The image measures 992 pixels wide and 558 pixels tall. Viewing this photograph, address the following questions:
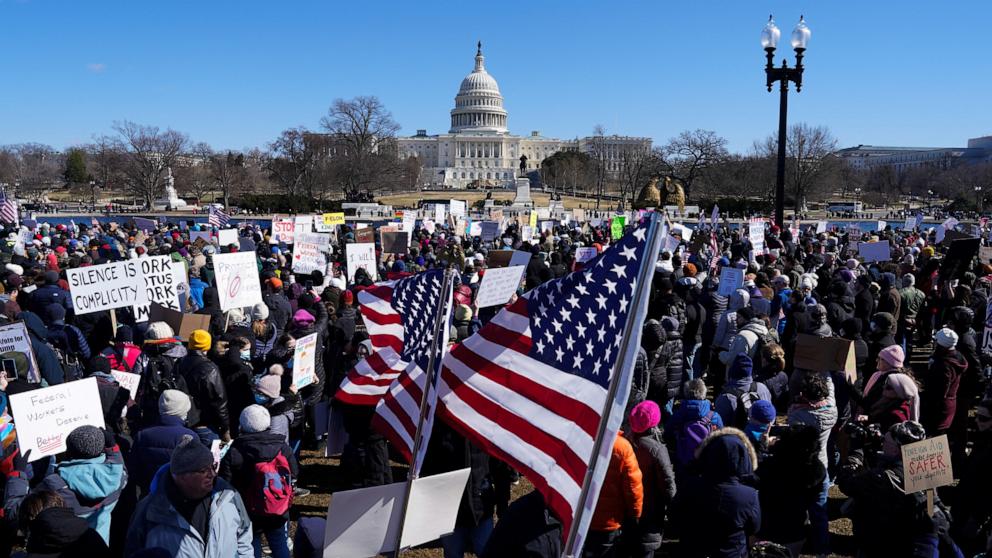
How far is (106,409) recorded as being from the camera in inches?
237

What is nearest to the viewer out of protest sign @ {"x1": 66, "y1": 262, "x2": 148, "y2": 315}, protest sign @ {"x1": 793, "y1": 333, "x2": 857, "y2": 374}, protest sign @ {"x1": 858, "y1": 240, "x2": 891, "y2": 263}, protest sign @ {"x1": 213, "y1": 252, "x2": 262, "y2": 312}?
protest sign @ {"x1": 793, "y1": 333, "x2": 857, "y2": 374}

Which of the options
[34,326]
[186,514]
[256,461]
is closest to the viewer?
[186,514]

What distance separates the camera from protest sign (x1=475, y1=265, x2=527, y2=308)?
9156 mm

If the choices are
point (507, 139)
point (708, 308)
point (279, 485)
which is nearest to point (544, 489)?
point (279, 485)

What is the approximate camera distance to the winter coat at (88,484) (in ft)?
13.9

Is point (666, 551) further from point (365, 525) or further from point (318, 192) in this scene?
point (318, 192)

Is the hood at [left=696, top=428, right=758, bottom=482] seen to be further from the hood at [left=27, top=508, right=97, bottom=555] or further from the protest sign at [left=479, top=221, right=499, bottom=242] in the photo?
the protest sign at [left=479, top=221, right=499, bottom=242]

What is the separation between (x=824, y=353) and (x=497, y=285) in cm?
400

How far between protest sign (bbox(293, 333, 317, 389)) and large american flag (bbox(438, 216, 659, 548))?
8.44ft

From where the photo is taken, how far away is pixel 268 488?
4617mm

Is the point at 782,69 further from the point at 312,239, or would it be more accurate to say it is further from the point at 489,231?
the point at 312,239

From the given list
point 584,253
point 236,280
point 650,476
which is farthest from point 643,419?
point 584,253

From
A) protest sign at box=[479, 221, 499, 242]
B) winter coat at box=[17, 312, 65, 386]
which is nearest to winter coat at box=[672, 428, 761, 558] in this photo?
winter coat at box=[17, 312, 65, 386]

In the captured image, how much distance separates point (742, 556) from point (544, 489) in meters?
1.31
